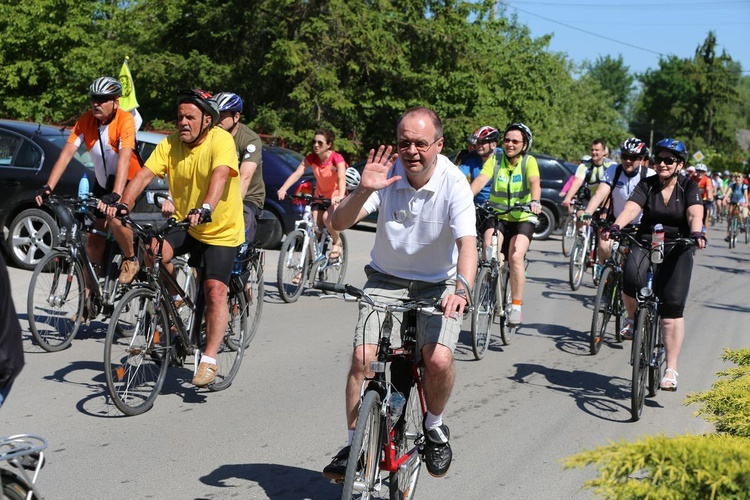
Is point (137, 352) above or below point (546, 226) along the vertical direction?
below

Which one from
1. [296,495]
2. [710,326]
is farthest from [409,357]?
[710,326]

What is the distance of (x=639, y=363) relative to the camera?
7062mm

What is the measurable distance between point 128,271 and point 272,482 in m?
2.63

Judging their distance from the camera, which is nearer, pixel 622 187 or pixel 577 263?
pixel 622 187

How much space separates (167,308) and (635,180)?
645cm

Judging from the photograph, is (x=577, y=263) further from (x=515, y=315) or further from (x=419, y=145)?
(x=419, y=145)

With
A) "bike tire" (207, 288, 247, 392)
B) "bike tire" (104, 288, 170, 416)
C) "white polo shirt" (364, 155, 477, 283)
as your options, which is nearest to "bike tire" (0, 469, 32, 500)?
"white polo shirt" (364, 155, 477, 283)

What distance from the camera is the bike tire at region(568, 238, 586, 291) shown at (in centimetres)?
1443

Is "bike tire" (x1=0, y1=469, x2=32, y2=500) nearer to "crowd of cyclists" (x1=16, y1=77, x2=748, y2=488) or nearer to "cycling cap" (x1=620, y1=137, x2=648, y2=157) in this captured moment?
"crowd of cyclists" (x1=16, y1=77, x2=748, y2=488)

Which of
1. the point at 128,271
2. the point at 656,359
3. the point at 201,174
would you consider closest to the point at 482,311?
the point at 656,359

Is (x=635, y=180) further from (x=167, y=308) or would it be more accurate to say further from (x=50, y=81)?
(x=50, y=81)

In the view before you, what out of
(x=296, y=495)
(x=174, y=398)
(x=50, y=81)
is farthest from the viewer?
(x=50, y=81)

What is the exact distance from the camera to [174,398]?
6.82 m

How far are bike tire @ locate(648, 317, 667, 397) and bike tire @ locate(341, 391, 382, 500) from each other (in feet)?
12.4
